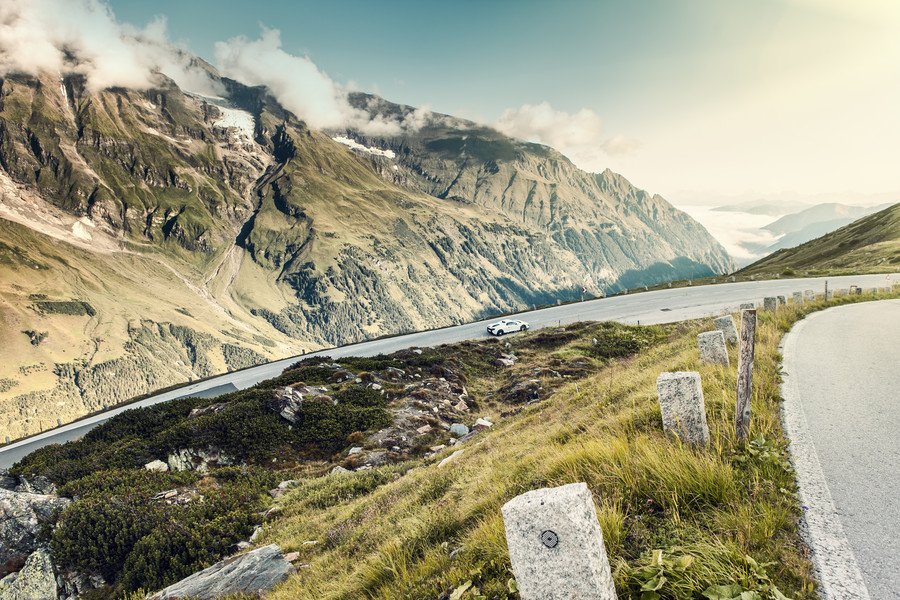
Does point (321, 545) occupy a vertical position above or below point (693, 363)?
below

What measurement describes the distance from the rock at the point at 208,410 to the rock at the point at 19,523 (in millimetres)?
7895

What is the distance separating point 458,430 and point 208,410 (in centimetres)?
1206

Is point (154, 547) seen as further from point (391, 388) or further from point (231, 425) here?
point (391, 388)

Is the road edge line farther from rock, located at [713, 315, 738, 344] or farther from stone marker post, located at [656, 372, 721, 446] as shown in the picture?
rock, located at [713, 315, 738, 344]

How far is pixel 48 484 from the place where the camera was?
45.7ft

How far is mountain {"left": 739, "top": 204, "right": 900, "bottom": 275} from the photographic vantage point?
51.6m

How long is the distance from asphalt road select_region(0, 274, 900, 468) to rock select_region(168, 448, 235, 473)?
16.7 m

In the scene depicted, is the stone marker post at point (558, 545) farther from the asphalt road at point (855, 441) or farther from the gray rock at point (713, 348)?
the gray rock at point (713, 348)

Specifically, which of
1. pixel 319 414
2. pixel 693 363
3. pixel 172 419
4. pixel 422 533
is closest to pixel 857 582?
pixel 422 533

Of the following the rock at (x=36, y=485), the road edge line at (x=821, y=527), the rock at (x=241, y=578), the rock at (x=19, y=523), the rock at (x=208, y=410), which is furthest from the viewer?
the rock at (x=208, y=410)

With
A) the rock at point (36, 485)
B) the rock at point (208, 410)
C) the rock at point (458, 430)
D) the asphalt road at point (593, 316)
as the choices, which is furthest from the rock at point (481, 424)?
the asphalt road at point (593, 316)

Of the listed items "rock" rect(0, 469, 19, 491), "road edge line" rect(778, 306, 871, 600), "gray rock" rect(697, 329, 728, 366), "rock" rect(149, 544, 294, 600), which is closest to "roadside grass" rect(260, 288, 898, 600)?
"road edge line" rect(778, 306, 871, 600)

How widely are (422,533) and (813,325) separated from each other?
17.6 m

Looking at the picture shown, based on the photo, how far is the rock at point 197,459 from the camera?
15211mm
